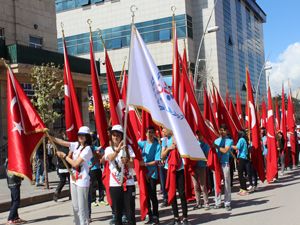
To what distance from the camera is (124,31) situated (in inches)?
1999

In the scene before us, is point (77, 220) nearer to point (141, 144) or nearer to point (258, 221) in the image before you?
point (141, 144)

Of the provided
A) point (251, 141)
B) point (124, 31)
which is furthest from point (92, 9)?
point (251, 141)

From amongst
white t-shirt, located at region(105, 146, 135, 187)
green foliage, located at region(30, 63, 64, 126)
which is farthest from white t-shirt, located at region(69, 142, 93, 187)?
green foliage, located at region(30, 63, 64, 126)

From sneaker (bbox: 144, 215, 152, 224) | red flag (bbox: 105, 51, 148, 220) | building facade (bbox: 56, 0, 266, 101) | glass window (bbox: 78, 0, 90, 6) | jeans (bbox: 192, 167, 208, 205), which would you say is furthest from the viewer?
glass window (bbox: 78, 0, 90, 6)

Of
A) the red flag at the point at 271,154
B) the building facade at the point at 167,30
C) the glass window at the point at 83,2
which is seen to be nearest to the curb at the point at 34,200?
the red flag at the point at 271,154

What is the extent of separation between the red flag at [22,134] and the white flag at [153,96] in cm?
193

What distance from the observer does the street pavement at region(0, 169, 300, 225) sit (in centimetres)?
823

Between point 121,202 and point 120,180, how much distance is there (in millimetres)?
333

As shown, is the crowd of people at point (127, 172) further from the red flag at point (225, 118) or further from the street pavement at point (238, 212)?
the red flag at point (225, 118)

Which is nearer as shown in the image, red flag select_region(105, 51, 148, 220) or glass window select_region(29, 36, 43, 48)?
red flag select_region(105, 51, 148, 220)

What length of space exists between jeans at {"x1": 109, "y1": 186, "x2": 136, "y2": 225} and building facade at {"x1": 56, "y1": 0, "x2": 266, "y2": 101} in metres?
38.6

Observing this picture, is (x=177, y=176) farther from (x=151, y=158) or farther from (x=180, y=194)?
(x=151, y=158)

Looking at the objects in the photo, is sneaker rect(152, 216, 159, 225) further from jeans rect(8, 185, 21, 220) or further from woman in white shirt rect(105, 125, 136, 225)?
jeans rect(8, 185, 21, 220)

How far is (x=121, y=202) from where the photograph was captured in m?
6.62
